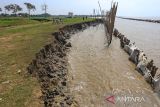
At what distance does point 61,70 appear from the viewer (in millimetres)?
19078

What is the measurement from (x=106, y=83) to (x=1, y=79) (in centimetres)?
664

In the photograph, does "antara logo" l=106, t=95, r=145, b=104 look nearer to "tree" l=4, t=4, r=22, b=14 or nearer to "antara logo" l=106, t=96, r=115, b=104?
"antara logo" l=106, t=96, r=115, b=104

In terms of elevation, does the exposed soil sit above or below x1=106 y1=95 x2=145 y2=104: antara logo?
above

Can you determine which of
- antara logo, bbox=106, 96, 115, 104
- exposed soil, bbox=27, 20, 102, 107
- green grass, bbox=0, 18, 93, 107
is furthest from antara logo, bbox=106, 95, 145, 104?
green grass, bbox=0, 18, 93, 107

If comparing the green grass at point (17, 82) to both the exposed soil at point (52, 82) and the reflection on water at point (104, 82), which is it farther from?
the reflection on water at point (104, 82)

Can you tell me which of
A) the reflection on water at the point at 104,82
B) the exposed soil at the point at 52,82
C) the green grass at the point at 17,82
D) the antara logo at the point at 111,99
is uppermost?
the green grass at the point at 17,82

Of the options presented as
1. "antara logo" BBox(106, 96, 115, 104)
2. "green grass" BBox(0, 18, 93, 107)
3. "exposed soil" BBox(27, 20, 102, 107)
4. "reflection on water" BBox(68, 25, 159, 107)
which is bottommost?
"reflection on water" BBox(68, 25, 159, 107)

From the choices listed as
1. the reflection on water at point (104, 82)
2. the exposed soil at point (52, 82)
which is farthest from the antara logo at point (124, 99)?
the exposed soil at point (52, 82)

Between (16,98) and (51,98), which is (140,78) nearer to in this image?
(51,98)

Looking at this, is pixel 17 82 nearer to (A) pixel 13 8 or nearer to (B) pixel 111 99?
(B) pixel 111 99

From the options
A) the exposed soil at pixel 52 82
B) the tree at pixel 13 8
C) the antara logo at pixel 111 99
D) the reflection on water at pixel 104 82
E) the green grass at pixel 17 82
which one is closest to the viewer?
the green grass at pixel 17 82

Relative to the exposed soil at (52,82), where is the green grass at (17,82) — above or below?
above

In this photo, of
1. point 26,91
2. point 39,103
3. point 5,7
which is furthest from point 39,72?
point 5,7

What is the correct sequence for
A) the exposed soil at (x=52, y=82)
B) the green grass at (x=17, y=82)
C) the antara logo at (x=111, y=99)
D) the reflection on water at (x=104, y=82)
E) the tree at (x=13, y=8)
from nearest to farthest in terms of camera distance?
1. the green grass at (x=17, y=82)
2. the exposed soil at (x=52, y=82)
3. the antara logo at (x=111, y=99)
4. the reflection on water at (x=104, y=82)
5. the tree at (x=13, y=8)
